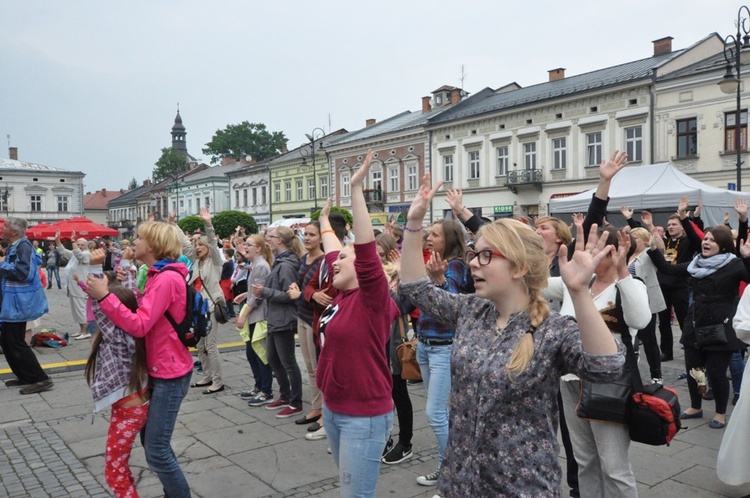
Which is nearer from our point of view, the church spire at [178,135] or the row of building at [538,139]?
the row of building at [538,139]

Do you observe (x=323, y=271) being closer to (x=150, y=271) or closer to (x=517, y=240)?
(x=150, y=271)

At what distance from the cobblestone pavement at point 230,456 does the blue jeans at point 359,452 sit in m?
1.49

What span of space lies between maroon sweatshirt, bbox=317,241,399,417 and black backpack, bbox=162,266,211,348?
988 mm

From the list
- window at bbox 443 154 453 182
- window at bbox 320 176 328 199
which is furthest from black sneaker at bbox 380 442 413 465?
window at bbox 320 176 328 199

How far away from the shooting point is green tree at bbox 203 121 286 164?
260 ft

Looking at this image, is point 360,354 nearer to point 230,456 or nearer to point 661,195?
point 230,456

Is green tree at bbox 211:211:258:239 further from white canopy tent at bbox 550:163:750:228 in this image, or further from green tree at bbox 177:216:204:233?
white canopy tent at bbox 550:163:750:228

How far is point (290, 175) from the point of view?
54000 mm

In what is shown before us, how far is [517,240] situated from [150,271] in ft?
8.01

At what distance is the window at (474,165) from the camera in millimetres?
37188

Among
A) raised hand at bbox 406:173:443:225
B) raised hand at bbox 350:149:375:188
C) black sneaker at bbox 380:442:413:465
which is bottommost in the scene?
black sneaker at bbox 380:442:413:465

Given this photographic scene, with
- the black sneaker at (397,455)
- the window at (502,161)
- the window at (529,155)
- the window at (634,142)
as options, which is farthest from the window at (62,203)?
the black sneaker at (397,455)

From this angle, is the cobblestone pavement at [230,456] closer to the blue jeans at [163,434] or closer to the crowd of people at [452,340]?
the crowd of people at [452,340]

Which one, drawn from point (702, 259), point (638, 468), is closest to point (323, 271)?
point (638, 468)
